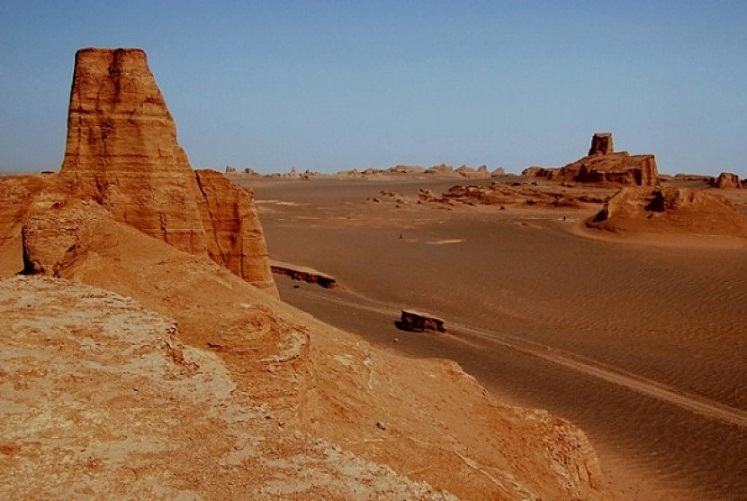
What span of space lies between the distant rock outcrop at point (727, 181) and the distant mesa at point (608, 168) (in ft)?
29.6

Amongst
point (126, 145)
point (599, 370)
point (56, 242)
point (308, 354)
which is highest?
point (126, 145)

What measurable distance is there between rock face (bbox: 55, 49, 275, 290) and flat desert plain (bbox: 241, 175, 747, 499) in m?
8.81

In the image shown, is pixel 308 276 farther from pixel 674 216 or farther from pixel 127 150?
pixel 674 216

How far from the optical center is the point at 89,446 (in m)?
4.95

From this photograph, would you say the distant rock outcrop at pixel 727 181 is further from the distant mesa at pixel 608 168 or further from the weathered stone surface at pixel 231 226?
the weathered stone surface at pixel 231 226

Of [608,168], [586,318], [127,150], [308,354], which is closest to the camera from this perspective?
[308,354]

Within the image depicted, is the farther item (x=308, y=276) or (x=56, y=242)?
(x=308, y=276)

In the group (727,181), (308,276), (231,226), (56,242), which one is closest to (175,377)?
(56,242)

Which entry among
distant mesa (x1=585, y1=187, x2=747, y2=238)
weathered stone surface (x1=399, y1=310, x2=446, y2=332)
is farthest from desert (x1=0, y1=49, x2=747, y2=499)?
distant mesa (x1=585, y1=187, x2=747, y2=238)

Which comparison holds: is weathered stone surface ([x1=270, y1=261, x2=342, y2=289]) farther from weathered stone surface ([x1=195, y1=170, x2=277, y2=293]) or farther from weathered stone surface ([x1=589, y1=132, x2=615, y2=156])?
weathered stone surface ([x1=589, y1=132, x2=615, y2=156])

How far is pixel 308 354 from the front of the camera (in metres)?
8.12

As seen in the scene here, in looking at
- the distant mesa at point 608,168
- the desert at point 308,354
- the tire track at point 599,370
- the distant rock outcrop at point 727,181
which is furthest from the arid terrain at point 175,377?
the distant rock outcrop at point 727,181

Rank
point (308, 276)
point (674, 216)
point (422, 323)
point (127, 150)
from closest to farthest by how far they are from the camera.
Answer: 1. point (127, 150)
2. point (422, 323)
3. point (308, 276)
4. point (674, 216)

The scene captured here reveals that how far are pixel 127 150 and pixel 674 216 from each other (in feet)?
112
